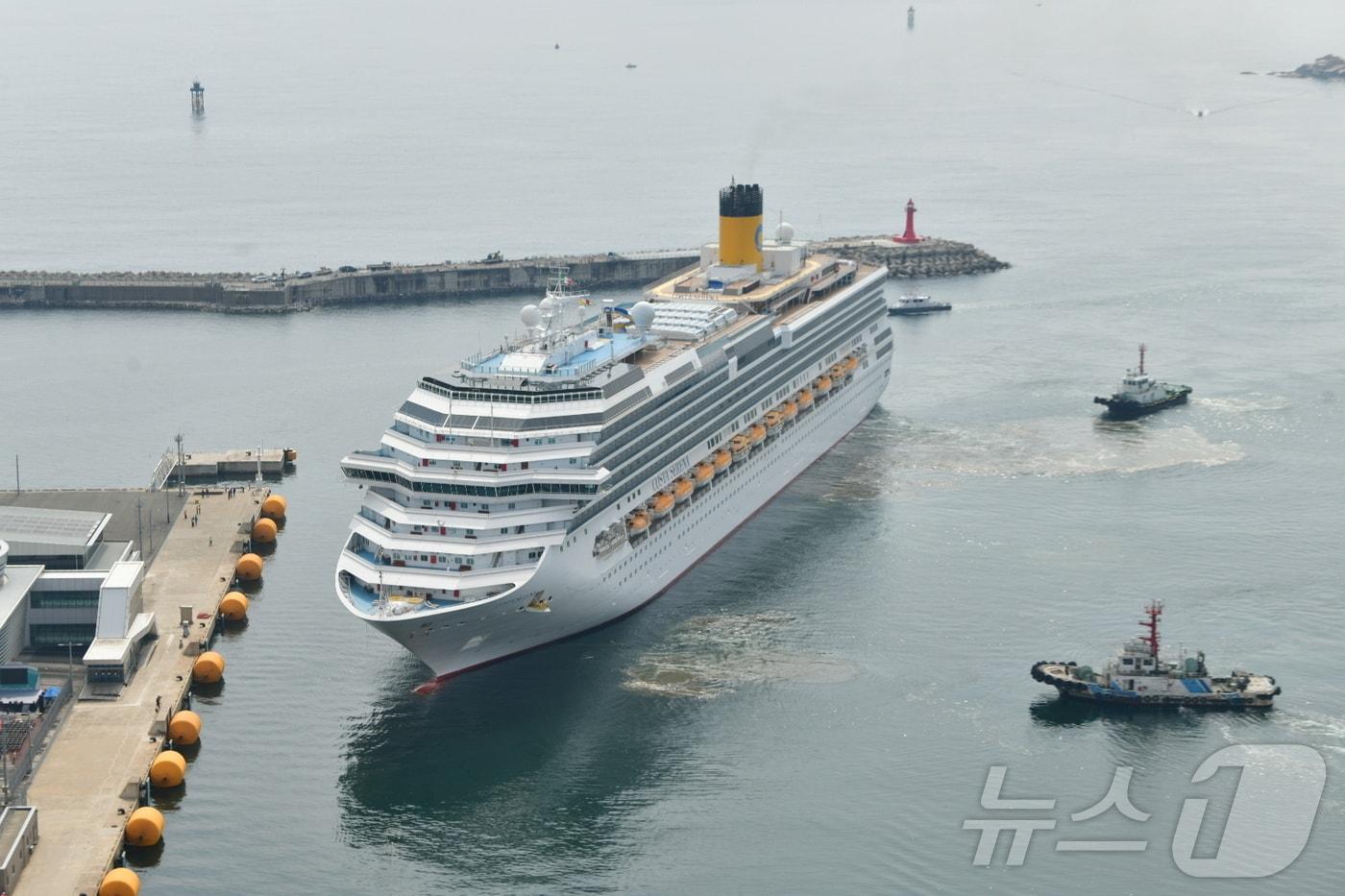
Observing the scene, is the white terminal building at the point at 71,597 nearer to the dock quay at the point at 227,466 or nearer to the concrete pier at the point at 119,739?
the concrete pier at the point at 119,739

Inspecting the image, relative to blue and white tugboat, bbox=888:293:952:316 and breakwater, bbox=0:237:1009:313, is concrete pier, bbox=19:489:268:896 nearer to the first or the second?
breakwater, bbox=0:237:1009:313

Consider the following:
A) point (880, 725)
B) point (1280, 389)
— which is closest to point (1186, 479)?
point (1280, 389)

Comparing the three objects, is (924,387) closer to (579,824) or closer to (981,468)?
(981,468)

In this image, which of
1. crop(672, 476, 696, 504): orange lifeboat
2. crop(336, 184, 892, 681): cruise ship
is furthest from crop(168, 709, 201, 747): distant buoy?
crop(672, 476, 696, 504): orange lifeboat

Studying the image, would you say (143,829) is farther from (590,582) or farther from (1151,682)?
(1151,682)

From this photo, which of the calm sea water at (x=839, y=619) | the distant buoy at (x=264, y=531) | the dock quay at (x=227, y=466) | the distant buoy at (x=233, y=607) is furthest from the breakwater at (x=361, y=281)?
the distant buoy at (x=233, y=607)
